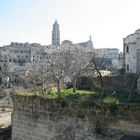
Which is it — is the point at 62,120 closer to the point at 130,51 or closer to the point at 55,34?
the point at 130,51

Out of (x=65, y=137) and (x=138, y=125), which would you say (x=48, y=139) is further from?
(x=138, y=125)

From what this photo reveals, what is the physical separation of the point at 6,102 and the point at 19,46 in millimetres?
44497

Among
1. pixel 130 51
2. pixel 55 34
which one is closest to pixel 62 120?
pixel 130 51

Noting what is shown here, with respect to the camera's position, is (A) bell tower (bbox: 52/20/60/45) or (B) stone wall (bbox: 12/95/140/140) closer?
(B) stone wall (bbox: 12/95/140/140)

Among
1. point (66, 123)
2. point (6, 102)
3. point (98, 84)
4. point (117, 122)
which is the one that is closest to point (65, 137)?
point (66, 123)

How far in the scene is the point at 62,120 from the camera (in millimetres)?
11898

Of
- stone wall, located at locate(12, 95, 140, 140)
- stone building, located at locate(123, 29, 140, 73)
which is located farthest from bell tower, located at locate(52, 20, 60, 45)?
stone wall, located at locate(12, 95, 140, 140)

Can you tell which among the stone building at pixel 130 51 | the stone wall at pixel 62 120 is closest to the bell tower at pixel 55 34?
the stone building at pixel 130 51

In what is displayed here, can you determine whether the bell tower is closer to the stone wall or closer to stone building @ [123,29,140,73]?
stone building @ [123,29,140,73]

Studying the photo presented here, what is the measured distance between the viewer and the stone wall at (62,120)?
34.9ft

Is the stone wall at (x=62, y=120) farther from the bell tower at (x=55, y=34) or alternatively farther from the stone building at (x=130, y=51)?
the bell tower at (x=55, y=34)

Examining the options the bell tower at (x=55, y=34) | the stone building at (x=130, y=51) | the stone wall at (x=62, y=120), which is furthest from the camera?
the bell tower at (x=55, y=34)

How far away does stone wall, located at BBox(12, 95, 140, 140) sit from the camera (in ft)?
34.9

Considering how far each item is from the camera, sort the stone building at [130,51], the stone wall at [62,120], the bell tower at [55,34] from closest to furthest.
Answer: the stone wall at [62,120], the stone building at [130,51], the bell tower at [55,34]
